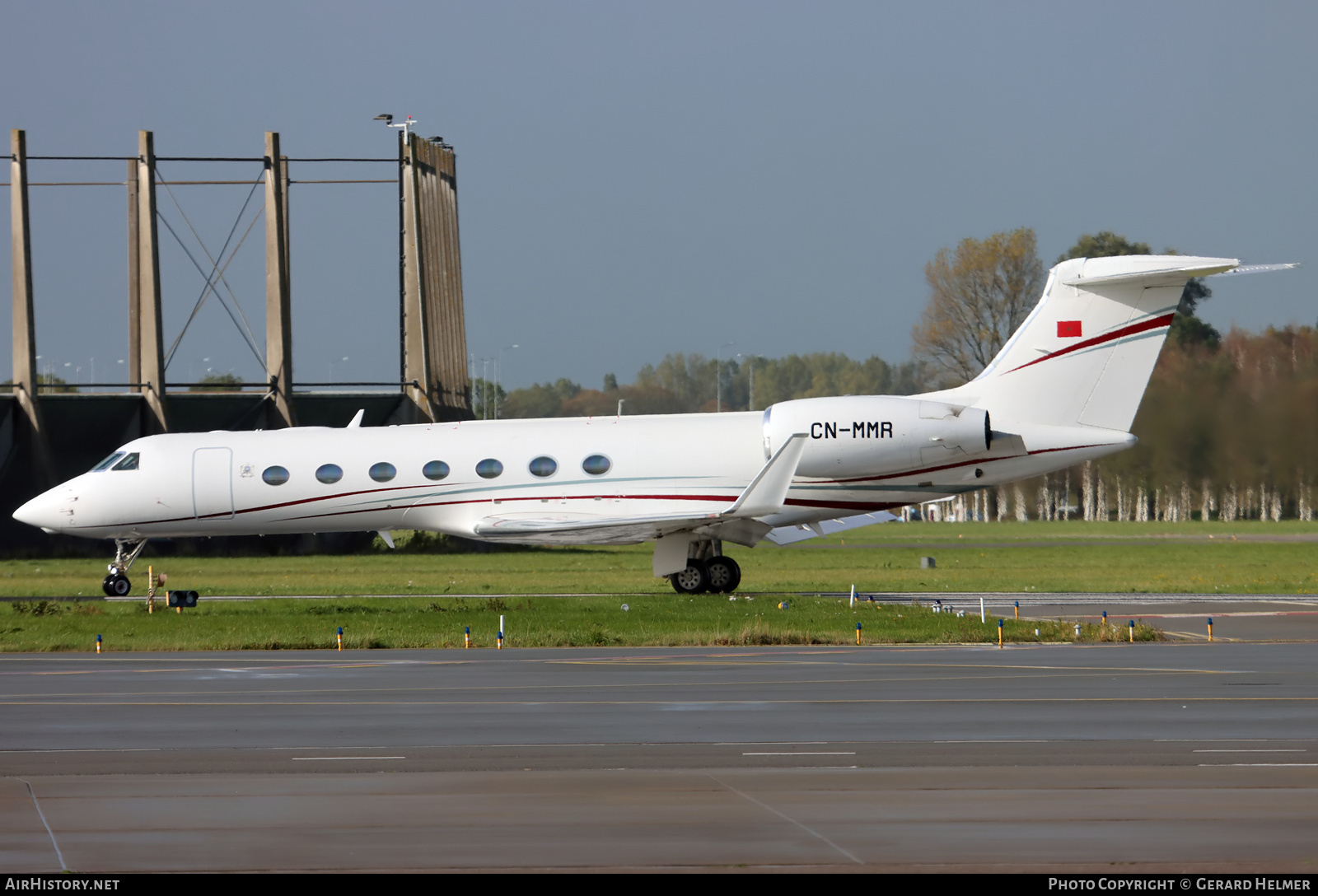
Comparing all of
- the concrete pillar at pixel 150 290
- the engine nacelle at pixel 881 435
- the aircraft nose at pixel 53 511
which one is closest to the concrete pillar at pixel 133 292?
the concrete pillar at pixel 150 290

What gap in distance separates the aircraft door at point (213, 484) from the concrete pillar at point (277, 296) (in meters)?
17.0

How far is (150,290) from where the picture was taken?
4262 centimetres

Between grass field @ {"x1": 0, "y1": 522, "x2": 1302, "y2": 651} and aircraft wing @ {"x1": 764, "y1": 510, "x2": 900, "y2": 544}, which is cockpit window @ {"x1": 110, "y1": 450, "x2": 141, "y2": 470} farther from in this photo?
aircraft wing @ {"x1": 764, "y1": 510, "x2": 900, "y2": 544}

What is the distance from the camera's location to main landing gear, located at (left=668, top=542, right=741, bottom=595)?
84.8ft

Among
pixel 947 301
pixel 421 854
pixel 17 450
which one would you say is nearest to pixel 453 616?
pixel 421 854

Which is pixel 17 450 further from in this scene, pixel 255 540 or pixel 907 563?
pixel 907 563

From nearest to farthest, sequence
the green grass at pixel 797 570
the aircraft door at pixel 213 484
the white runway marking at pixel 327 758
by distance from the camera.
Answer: the white runway marking at pixel 327 758 → the aircraft door at pixel 213 484 → the green grass at pixel 797 570

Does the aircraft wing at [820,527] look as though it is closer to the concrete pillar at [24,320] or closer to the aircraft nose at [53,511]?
the aircraft nose at [53,511]

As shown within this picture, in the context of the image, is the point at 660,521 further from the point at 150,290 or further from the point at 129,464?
the point at 150,290

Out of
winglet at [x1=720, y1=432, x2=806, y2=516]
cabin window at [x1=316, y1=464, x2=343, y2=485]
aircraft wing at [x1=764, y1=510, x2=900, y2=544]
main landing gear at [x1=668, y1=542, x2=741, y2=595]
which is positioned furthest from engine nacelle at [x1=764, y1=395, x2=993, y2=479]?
cabin window at [x1=316, y1=464, x2=343, y2=485]

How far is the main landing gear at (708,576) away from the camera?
25.9m

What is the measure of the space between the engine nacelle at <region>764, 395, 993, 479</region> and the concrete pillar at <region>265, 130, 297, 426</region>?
22.8 m

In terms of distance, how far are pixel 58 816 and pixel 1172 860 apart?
5841 millimetres

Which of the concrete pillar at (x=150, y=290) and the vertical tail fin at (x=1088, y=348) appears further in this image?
the concrete pillar at (x=150, y=290)
